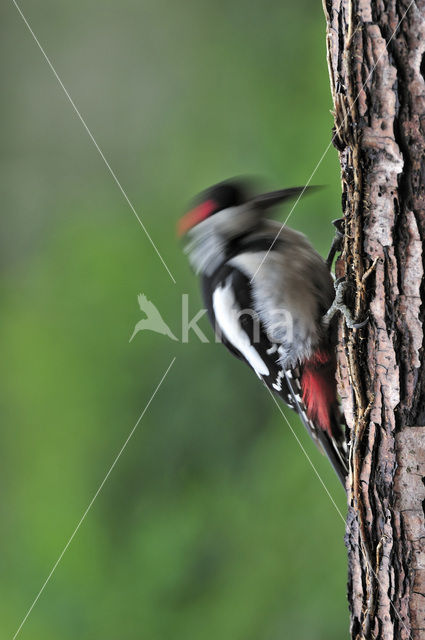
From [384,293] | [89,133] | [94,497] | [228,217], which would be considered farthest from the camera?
[89,133]

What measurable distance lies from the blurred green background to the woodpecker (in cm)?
39

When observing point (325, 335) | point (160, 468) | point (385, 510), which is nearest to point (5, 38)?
point (160, 468)

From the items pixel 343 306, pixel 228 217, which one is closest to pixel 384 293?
pixel 343 306

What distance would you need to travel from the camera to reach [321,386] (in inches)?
40.1

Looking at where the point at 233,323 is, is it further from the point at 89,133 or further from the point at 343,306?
the point at 89,133

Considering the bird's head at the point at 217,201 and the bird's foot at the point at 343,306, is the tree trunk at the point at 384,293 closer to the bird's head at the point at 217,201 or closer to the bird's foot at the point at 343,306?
the bird's foot at the point at 343,306

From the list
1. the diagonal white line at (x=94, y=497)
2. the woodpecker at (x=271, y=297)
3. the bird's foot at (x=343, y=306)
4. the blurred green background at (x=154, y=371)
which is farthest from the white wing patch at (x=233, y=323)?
the diagonal white line at (x=94, y=497)

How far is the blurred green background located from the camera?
1.59 m

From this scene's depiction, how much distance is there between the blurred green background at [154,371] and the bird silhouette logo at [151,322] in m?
0.02

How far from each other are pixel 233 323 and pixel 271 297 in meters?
0.10

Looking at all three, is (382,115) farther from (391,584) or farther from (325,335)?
(391,584)

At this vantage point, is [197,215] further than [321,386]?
Yes

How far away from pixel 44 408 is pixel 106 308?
1.23 feet

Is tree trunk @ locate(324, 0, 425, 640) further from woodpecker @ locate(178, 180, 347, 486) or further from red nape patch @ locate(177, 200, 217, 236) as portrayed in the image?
red nape patch @ locate(177, 200, 217, 236)
